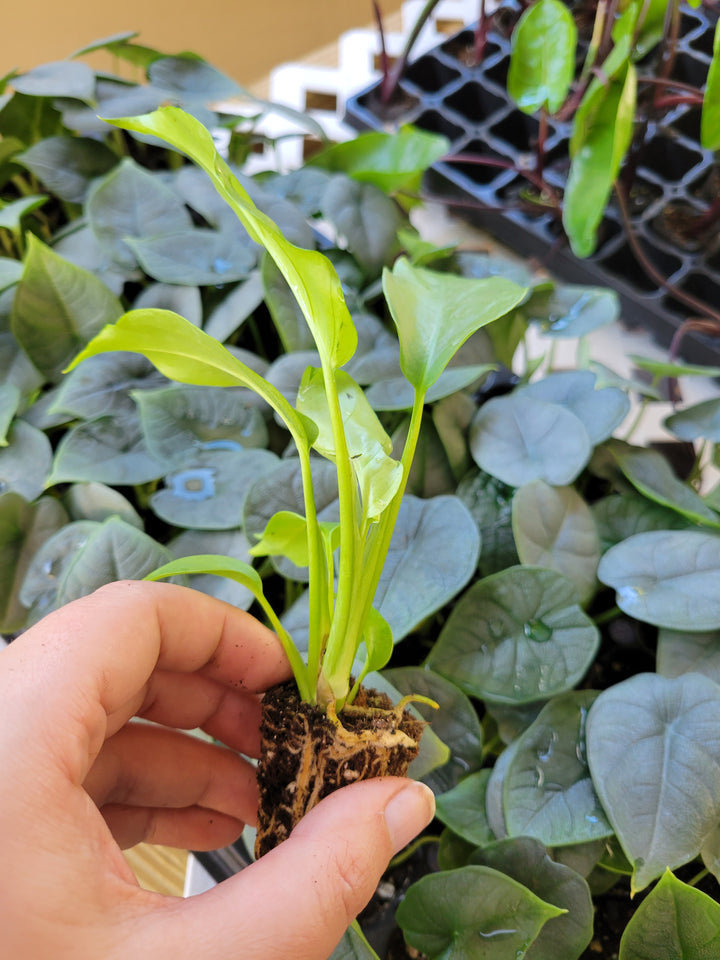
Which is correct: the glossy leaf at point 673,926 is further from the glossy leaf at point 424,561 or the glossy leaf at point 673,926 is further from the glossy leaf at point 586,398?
the glossy leaf at point 586,398

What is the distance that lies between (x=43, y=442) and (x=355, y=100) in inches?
31.7

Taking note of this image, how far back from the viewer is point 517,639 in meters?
0.54

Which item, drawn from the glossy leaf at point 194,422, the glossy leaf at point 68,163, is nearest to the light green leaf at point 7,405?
the glossy leaf at point 194,422

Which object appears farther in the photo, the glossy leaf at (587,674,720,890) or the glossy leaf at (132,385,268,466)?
the glossy leaf at (132,385,268,466)

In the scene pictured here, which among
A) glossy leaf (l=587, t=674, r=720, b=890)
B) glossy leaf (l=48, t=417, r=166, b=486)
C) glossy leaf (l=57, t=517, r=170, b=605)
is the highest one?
glossy leaf (l=48, t=417, r=166, b=486)

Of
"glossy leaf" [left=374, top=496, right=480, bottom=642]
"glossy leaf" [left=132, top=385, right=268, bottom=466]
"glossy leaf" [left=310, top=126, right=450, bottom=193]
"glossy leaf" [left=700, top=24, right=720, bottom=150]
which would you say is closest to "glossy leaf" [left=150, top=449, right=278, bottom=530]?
"glossy leaf" [left=132, top=385, right=268, bottom=466]

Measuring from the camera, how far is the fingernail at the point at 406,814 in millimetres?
394

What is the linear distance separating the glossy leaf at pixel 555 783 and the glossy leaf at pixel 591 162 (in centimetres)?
46

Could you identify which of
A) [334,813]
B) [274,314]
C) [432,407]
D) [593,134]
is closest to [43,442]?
[274,314]

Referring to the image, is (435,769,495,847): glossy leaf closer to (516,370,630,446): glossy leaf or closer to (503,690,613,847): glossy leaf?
(503,690,613,847): glossy leaf

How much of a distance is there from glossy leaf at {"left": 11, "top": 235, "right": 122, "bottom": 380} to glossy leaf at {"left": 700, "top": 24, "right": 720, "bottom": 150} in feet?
1.82

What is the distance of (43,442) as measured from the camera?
672mm

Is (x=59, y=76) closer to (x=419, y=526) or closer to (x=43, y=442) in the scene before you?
(x=43, y=442)

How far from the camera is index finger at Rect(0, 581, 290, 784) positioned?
0.34 meters
